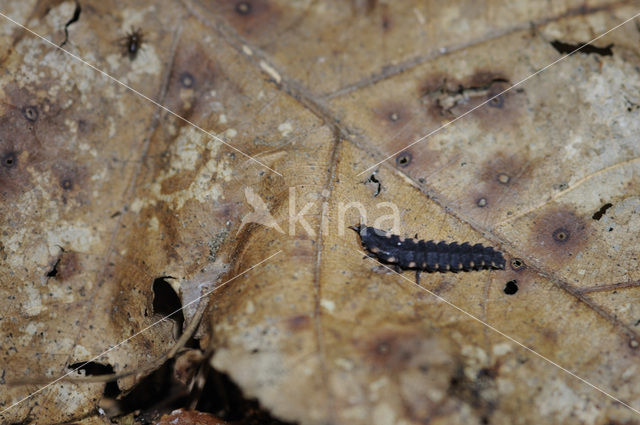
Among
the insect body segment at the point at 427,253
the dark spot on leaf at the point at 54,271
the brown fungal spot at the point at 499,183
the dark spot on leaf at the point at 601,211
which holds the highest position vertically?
the dark spot on leaf at the point at 54,271

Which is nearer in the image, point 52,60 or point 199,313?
point 199,313

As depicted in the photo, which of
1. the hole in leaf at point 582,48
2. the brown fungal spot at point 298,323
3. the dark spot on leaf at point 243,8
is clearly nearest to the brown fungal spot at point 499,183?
the hole in leaf at point 582,48

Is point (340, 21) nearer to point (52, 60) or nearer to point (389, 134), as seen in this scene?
point (389, 134)

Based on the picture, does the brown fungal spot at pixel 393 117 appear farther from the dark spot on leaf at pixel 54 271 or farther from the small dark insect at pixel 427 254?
the dark spot on leaf at pixel 54 271

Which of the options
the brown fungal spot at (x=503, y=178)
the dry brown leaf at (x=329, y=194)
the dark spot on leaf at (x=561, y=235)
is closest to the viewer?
the dry brown leaf at (x=329, y=194)

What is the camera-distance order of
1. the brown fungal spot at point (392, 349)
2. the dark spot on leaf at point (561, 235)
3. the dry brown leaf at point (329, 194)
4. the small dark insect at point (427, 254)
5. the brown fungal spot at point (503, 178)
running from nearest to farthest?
1. the brown fungal spot at point (392, 349)
2. the dry brown leaf at point (329, 194)
3. the small dark insect at point (427, 254)
4. the dark spot on leaf at point (561, 235)
5. the brown fungal spot at point (503, 178)

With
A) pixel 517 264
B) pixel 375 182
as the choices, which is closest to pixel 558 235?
pixel 517 264

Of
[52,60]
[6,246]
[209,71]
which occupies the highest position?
[52,60]

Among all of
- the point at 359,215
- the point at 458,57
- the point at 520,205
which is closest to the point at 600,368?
the point at 520,205
